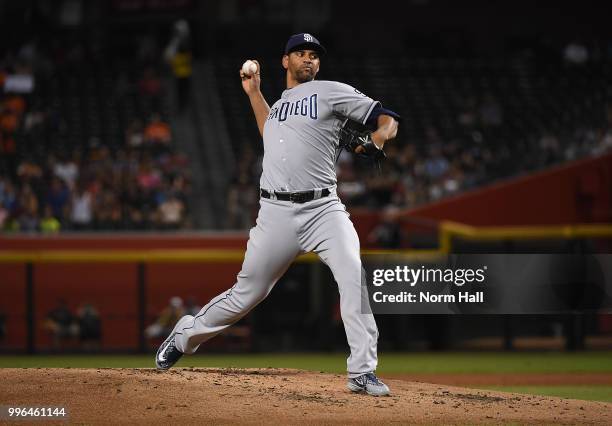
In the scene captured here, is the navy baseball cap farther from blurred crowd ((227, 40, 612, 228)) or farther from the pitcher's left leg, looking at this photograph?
blurred crowd ((227, 40, 612, 228))

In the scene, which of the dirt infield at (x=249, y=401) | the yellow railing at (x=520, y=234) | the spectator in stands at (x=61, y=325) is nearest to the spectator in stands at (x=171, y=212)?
the spectator in stands at (x=61, y=325)

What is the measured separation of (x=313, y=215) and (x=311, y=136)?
442 mm

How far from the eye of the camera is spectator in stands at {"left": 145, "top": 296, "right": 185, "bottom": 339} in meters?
13.4

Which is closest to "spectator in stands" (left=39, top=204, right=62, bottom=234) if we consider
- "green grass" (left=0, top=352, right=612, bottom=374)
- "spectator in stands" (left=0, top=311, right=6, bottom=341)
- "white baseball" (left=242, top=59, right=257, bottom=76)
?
"spectator in stands" (left=0, top=311, right=6, bottom=341)

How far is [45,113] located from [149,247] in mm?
4384

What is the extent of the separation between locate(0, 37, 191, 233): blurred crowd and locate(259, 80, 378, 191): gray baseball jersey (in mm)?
9548

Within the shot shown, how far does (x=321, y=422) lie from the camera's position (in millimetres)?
5656

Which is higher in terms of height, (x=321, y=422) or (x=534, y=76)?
(x=534, y=76)

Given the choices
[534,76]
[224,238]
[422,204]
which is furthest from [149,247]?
[534,76]

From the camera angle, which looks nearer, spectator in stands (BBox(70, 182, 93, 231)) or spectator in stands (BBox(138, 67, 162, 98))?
spectator in stands (BBox(70, 182, 93, 231))

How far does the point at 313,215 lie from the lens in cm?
625

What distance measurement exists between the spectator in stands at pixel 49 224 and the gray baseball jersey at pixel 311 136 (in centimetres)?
954

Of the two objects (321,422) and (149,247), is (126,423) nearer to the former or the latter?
(321,422)

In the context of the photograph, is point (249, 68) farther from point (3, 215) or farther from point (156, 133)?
point (156, 133)
